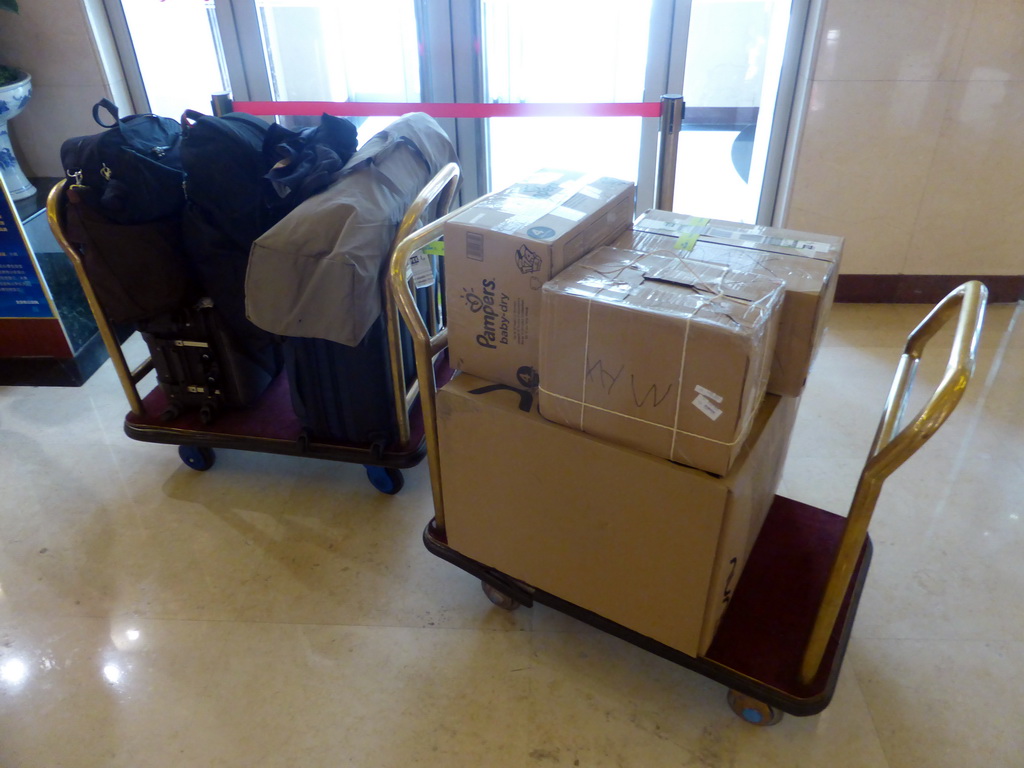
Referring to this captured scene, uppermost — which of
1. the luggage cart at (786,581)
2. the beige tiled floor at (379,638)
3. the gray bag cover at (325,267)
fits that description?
the gray bag cover at (325,267)

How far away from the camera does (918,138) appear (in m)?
2.89

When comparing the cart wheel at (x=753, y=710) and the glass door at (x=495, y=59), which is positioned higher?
the glass door at (x=495, y=59)

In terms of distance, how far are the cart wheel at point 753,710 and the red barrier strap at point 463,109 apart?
2028mm

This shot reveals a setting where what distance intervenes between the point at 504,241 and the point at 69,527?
1.71 meters

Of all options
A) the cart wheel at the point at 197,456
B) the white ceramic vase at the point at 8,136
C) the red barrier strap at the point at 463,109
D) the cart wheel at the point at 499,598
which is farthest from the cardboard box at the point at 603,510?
the white ceramic vase at the point at 8,136

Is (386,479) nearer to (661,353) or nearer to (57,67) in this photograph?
(661,353)

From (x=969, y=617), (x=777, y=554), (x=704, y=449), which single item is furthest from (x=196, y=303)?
(x=969, y=617)

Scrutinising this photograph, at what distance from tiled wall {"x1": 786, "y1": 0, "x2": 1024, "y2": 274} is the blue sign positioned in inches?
118

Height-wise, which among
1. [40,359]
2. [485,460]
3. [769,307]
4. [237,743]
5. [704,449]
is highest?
[769,307]

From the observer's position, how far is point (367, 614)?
1875 mm

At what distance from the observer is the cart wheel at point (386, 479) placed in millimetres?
2217

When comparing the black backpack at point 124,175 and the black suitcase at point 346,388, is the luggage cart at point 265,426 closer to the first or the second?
the black suitcase at point 346,388

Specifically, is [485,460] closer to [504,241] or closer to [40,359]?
[504,241]

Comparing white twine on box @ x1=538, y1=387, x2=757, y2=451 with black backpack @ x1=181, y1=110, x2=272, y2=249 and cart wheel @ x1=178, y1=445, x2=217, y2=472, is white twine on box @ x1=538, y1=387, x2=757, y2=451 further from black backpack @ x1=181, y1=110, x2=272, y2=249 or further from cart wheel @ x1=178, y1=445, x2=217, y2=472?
cart wheel @ x1=178, y1=445, x2=217, y2=472
